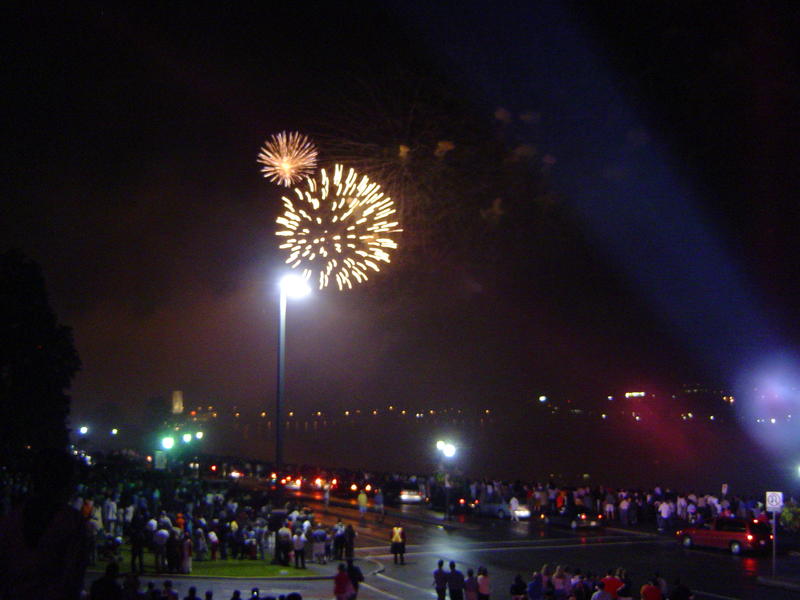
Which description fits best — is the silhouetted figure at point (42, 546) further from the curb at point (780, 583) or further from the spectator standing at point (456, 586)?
the curb at point (780, 583)

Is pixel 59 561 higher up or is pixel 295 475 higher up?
pixel 59 561

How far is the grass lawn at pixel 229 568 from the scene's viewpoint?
22.6 metres

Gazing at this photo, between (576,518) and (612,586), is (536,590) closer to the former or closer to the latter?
(612,586)

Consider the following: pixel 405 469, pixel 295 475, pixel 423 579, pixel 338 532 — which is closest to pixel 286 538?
pixel 338 532

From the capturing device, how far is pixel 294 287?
67.6 ft

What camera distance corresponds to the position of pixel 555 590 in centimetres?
1731

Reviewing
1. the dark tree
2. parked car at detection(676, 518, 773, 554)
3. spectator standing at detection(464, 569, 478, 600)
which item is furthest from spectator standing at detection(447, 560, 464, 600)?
the dark tree

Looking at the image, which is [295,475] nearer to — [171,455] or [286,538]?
[171,455]

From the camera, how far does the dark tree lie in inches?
1342

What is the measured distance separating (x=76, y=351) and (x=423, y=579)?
24.4m

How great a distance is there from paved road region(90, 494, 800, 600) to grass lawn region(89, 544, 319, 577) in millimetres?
1116

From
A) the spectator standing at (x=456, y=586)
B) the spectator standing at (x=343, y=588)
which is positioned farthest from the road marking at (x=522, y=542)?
the spectator standing at (x=343, y=588)

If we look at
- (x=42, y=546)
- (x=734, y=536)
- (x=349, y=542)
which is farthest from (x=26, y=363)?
(x=42, y=546)

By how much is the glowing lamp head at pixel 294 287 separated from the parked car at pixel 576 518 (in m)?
21.9
